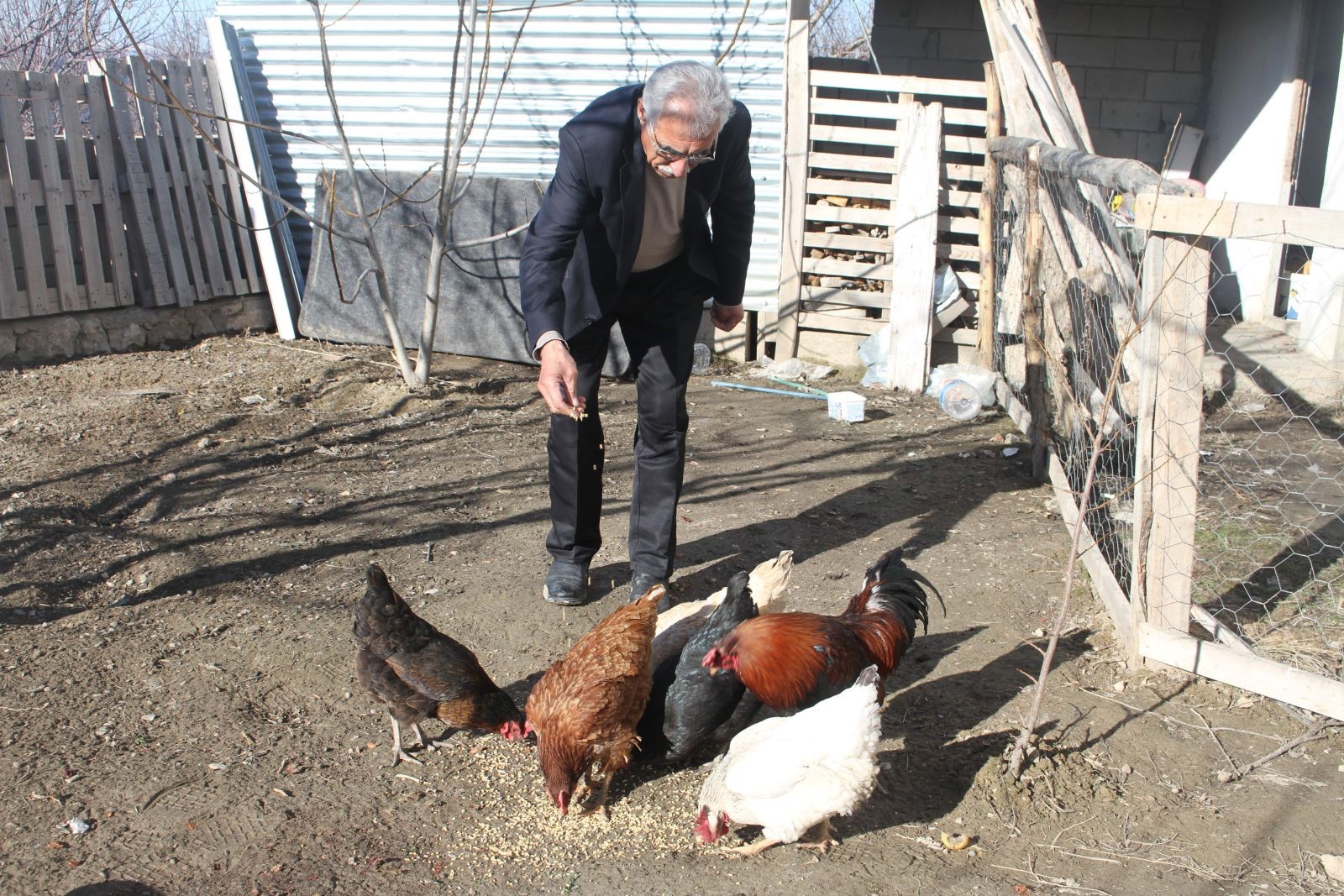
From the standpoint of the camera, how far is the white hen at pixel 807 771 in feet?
9.23

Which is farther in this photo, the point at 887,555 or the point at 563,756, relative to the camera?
the point at 887,555

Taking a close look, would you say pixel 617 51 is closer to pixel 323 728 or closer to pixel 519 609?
pixel 519 609

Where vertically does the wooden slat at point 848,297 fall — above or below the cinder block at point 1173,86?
below

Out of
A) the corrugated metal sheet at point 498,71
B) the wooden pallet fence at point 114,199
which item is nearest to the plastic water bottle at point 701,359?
the corrugated metal sheet at point 498,71

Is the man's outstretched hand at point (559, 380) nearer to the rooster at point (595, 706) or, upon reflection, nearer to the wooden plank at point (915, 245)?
the rooster at point (595, 706)

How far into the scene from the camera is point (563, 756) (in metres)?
3.04

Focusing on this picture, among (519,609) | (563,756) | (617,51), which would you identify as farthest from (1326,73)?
(563,756)

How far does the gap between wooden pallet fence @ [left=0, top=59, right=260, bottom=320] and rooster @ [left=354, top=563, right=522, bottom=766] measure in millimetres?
5112

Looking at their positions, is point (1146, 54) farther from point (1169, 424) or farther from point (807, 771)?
point (807, 771)

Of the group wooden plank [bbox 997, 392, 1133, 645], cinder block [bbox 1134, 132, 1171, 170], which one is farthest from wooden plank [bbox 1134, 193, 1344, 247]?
cinder block [bbox 1134, 132, 1171, 170]

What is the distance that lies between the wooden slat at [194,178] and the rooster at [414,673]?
6518mm

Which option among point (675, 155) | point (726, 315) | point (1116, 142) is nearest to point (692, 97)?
point (675, 155)

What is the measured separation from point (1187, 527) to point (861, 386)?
4.54 metres

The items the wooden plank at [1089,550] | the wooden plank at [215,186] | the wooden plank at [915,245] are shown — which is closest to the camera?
the wooden plank at [1089,550]
